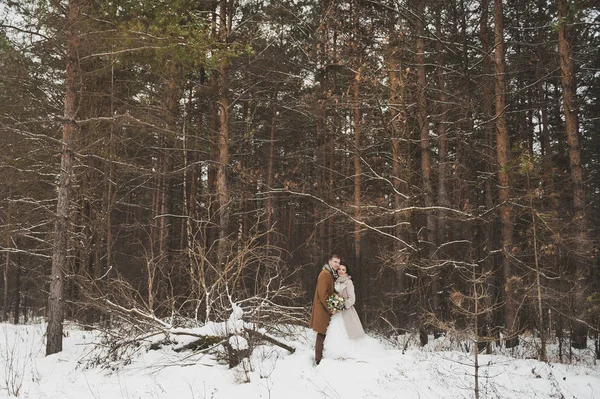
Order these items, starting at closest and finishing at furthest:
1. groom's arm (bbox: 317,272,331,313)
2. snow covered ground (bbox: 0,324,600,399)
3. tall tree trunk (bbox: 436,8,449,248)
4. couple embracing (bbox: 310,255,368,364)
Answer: snow covered ground (bbox: 0,324,600,399), couple embracing (bbox: 310,255,368,364), groom's arm (bbox: 317,272,331,313), tall tree trunk (bbox: 436,8,449,248)

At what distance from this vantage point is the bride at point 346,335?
811 centimetres

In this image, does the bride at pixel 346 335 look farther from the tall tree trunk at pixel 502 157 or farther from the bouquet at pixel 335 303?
the tall tree trunk at pixel 502 157

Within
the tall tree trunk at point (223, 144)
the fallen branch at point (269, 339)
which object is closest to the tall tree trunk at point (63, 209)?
the tall tree trunk at point (223, 144)

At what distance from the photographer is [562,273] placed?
10000 millimetres

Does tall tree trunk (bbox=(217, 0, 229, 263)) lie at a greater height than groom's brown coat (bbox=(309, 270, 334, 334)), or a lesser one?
greater

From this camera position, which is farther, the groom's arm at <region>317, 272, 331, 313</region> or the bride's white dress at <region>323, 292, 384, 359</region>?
the groom's arm at <region>317, 272, 331, 313</region>

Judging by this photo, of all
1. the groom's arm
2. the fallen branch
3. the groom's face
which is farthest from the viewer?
the groom's face

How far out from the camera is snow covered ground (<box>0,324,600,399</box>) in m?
6.54

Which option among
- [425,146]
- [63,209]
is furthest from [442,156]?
[63,209]

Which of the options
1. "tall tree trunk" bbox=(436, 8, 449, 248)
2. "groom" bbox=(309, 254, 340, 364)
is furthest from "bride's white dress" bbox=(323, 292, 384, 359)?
"tall tree trunk" bbox=(436, 8, 449, 248)

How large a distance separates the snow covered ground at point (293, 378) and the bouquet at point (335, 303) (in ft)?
2.98

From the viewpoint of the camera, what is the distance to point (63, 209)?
33.2ft

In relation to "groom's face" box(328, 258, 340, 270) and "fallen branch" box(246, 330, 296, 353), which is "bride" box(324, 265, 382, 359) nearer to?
"groom's face" box(328, 258, 340, 270)

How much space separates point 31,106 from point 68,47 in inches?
137
